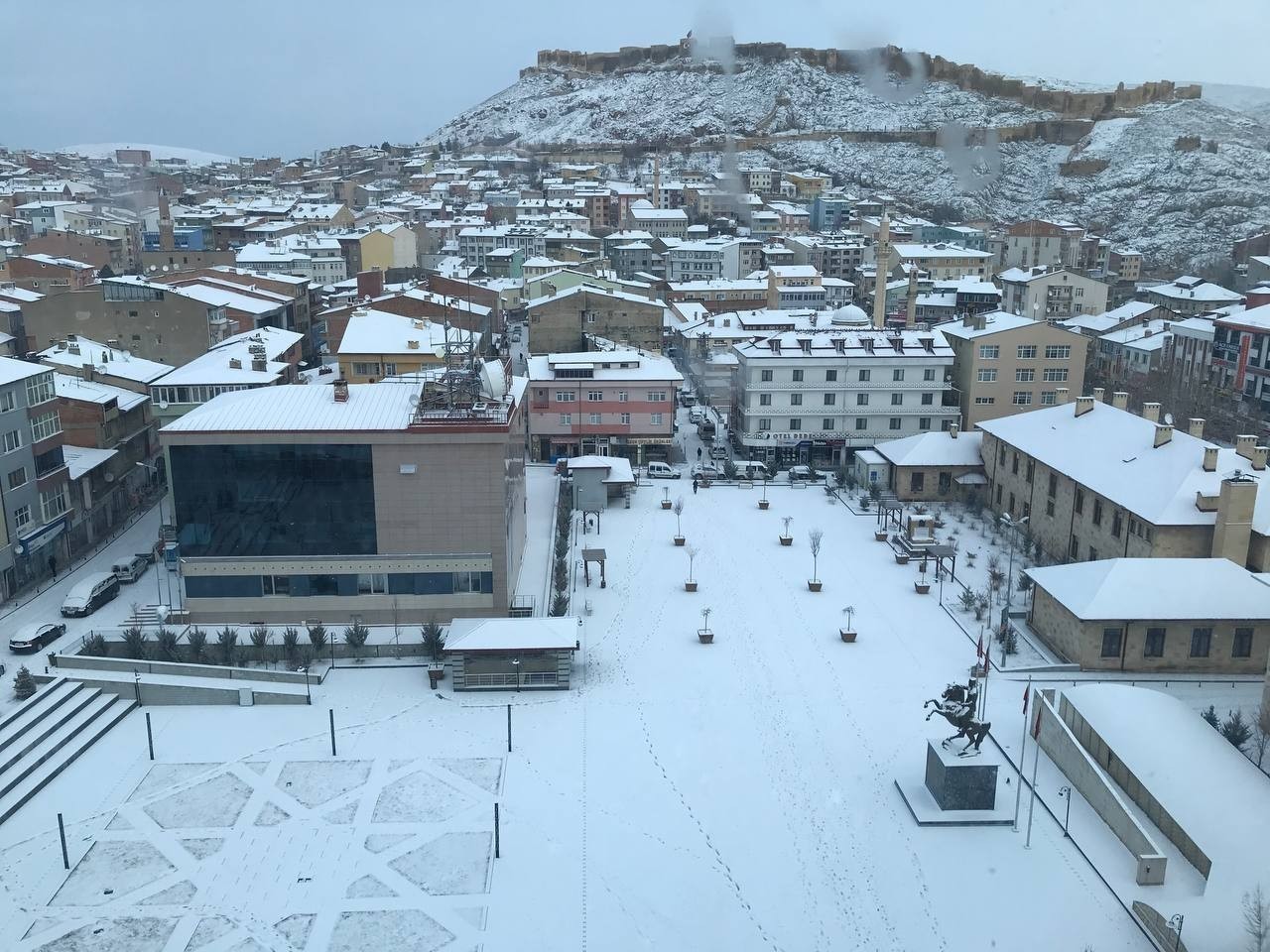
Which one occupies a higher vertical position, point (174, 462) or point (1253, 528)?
point (174, 462)

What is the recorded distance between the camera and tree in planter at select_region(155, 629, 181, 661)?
567 inches

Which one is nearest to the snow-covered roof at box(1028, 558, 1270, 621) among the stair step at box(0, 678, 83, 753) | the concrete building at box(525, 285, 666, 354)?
the stair step at box(0, 678, 83, 753)

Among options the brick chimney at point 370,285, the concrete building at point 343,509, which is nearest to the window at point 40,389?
the concrete building at point 343,509

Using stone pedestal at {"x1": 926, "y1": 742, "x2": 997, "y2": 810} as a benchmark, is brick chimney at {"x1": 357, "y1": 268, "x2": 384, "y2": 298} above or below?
above

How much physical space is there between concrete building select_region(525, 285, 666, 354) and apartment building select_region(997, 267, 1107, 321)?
66.9 ft

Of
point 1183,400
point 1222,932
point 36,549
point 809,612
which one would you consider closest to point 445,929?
point 1222,932

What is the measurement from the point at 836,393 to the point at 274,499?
1529cm

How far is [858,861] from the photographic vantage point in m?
10.2

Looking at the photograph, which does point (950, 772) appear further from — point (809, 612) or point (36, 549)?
point (36, 549)

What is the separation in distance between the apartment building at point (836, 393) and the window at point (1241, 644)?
41.3 feet

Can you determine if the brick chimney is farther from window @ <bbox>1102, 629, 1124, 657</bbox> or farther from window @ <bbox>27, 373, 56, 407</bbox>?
window @ <bbox>1102, 629, 1124, 657</bbox>

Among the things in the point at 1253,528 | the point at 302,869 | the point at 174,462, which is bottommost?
the point at 302,869

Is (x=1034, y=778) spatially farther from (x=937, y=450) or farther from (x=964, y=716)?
(x=937, y=450)

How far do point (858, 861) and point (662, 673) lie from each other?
15.6ft
